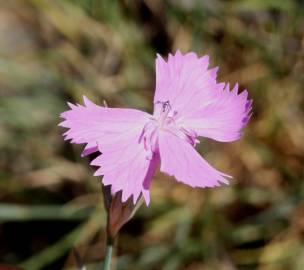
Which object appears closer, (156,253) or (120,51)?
(156,253)

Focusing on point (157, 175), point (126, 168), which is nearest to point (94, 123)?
point (126, 168)

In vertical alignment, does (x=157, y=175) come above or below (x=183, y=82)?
above

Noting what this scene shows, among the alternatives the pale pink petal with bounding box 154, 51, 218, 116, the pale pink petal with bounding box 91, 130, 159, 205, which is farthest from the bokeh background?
the pale pink petal with bounding box 91, 130, 159, 205

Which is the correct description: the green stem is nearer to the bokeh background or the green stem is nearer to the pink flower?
the pink flower

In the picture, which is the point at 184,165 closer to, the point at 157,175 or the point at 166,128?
the point at 166,128

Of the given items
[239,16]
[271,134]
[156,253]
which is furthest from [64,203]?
[239,16]

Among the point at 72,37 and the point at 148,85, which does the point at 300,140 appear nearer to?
the point at 148,85

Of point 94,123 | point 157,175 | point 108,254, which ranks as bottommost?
point 108,254
